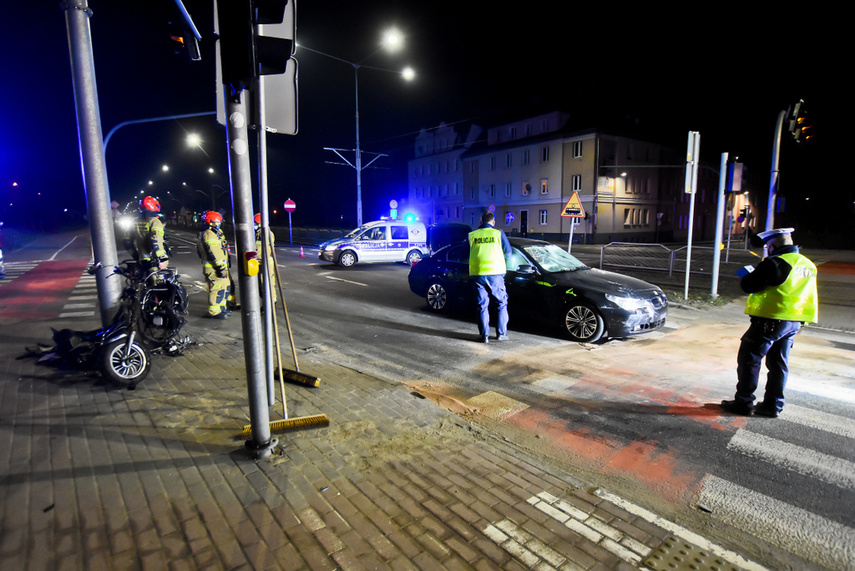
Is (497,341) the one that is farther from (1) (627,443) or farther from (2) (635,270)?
(2) (635,270)

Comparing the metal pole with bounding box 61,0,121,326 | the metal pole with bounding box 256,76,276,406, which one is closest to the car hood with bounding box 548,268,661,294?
the metal pole with bounding box 256,76,276,406

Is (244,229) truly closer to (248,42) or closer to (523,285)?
(248,42)

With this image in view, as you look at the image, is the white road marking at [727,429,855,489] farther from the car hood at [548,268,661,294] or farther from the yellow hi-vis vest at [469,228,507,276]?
the yellow hi-vis vest at [469,228,507,276]

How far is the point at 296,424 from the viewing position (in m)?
3.97

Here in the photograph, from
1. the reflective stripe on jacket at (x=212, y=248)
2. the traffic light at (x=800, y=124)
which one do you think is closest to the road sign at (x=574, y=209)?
the traffic light at (x=800, y=124)

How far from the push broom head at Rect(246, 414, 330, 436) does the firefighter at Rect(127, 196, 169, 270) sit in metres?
5.37

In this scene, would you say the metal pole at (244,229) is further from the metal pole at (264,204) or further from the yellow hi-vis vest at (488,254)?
the yellow hi-vis vest at (488,254)

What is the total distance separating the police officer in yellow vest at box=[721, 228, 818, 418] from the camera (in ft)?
14.3

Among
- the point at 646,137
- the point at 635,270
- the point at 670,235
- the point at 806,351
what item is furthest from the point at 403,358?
the point at 670,235

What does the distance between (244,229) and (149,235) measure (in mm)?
6097

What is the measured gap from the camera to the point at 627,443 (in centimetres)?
405

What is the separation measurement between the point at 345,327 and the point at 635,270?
41.3 feet

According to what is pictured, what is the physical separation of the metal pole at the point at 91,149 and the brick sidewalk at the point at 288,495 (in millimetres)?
1588

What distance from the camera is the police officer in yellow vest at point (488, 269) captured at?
7098 mm
